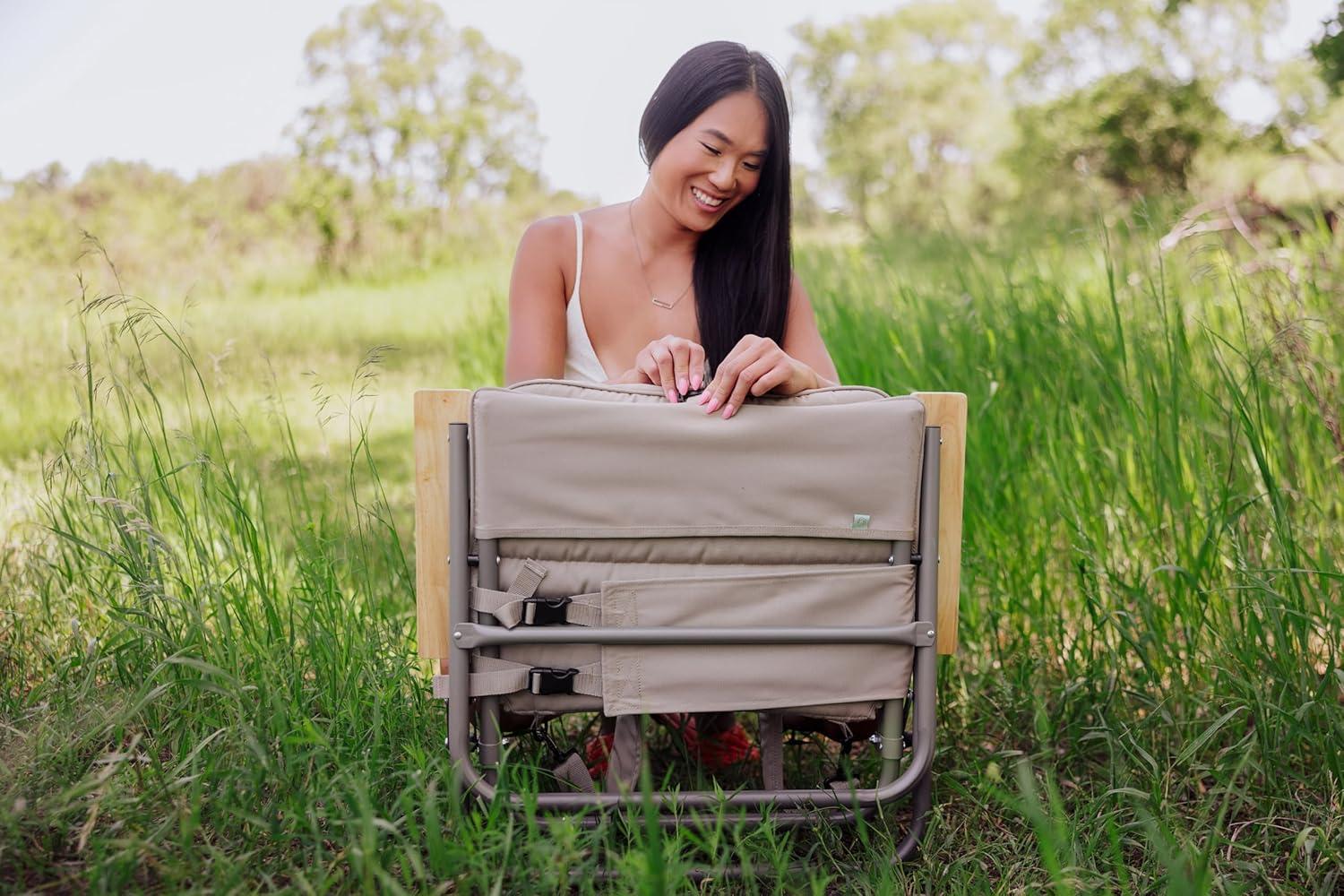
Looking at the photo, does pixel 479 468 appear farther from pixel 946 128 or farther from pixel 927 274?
pixel 946 128

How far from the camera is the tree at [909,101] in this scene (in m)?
27.7

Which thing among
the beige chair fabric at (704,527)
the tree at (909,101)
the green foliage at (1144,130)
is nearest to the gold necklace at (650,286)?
the beige chair fabric at (704,527)

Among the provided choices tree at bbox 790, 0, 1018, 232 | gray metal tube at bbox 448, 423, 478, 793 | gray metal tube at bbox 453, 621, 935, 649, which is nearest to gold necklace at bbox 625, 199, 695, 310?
gray metal tube at bbox 448, 423, 478, 793

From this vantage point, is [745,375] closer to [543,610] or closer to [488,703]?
[543,610]

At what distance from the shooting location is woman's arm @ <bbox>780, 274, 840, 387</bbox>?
2324 mm

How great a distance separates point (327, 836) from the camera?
1597 millimetres

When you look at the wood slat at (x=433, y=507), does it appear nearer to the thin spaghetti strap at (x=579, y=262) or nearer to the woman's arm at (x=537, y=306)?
the woman's arm at (x=537, y=306)

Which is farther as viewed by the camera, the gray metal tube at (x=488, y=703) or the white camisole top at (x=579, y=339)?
the white camisole top at (x=579, y=339)

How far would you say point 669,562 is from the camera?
1716 mm

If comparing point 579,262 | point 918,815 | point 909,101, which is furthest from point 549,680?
point 909,101

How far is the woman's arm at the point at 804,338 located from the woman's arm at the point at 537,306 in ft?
1.58

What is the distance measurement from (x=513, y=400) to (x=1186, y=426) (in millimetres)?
1794

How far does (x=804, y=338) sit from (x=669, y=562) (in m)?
0.81

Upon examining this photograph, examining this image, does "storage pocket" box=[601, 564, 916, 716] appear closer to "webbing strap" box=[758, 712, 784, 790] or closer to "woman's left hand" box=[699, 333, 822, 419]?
"webbing strap" box=[758, 712, 784, 790]
